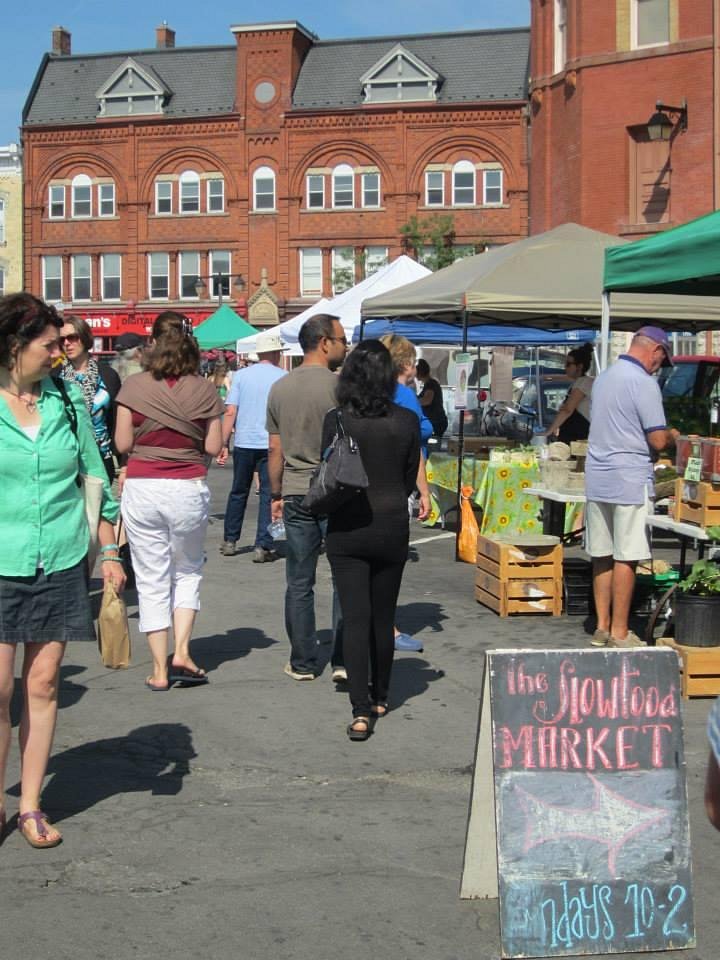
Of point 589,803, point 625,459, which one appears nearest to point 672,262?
point 625,459

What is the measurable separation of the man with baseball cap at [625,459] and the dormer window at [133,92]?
5107 centimetres

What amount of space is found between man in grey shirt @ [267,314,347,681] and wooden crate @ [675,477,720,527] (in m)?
2.21

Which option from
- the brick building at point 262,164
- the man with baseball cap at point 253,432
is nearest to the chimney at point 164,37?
the brick building at point 262,164

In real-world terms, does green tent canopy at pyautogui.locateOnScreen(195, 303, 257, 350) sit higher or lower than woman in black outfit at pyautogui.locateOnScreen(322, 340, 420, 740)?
higher

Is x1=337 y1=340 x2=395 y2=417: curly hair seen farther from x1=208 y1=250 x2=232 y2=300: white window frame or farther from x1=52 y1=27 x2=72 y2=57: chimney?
x1=52 y1=27 x2=72 y2=57: chimney

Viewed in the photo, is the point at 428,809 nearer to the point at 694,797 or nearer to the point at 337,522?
the point at 694,797

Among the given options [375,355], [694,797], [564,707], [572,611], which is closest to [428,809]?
[694,797]

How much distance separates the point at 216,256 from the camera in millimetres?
54688

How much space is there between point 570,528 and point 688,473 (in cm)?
507

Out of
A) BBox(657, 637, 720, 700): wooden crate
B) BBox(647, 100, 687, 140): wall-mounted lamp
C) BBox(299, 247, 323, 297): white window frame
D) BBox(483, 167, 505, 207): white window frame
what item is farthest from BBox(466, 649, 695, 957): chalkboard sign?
BBox(299, 247, 323, 297): white window frame

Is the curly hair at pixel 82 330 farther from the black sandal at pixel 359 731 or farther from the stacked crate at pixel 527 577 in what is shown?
the black sandal at pixel 359 731

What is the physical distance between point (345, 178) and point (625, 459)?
4734 cm

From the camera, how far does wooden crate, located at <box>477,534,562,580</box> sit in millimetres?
9273

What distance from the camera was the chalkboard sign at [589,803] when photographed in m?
3.69
